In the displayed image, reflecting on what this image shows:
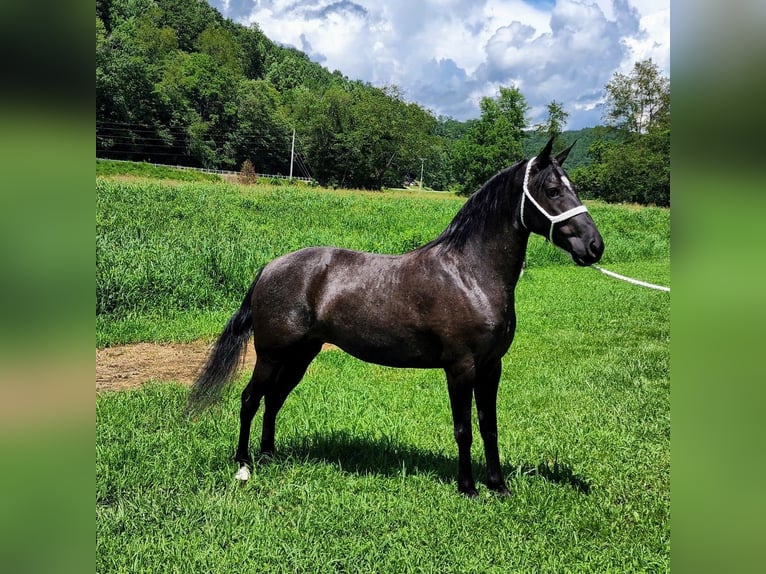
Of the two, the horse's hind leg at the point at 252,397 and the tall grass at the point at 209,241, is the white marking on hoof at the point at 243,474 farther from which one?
the tall grass at the point at 209,241

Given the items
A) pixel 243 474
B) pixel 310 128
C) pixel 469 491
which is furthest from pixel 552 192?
pixel 310 128

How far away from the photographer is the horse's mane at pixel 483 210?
10.9 ft

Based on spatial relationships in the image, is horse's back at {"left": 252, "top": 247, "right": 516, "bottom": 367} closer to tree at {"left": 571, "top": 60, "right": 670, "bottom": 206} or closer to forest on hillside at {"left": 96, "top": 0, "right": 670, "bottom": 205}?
tree at {"left": 571, "top": 60, "right": 670, "bottom": 206}

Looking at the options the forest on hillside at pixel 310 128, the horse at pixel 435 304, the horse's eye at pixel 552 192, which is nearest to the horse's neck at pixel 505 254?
the horse at pixel 435 304

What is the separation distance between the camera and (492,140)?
69.6 meters

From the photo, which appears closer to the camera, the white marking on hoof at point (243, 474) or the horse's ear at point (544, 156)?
the horse's ear at point (544, 156)

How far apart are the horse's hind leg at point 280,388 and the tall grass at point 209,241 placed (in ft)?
12.7

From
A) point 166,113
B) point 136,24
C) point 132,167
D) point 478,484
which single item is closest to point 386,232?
point 478,484

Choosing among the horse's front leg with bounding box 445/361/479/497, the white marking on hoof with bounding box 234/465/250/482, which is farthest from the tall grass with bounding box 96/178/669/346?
the horse's front leg with bounding box 445/361/479/497

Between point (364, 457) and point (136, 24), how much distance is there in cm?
9354

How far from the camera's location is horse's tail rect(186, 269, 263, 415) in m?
3.88

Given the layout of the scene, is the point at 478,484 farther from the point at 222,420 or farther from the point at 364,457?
the point at 222,420

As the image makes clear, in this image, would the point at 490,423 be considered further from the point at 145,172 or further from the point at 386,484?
the point at 145,172
